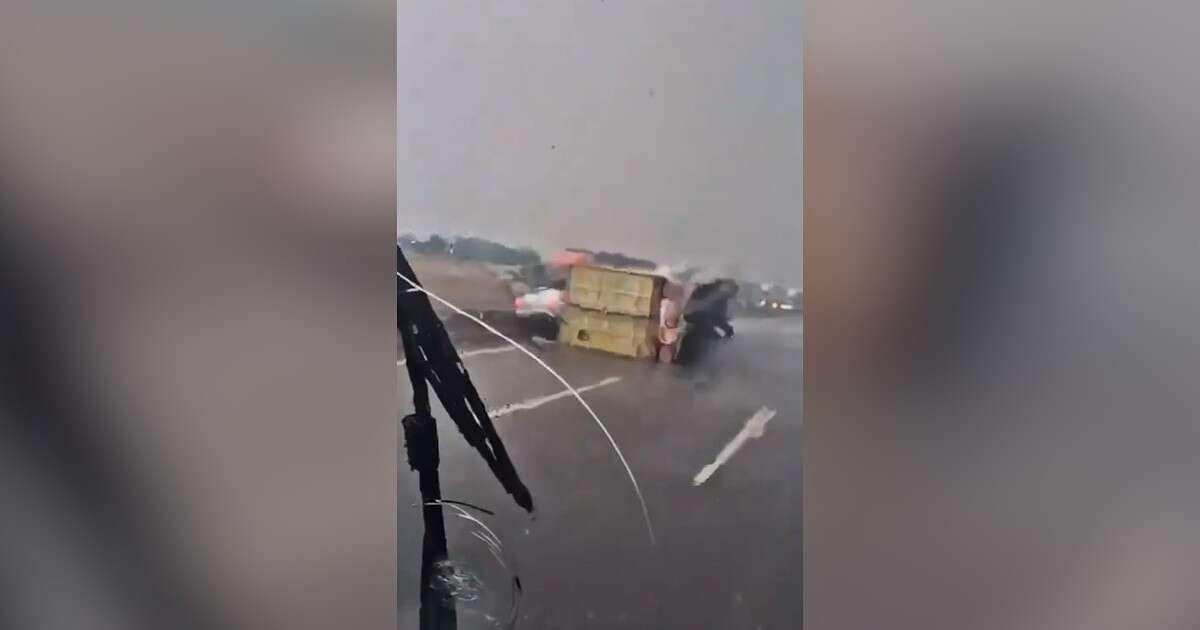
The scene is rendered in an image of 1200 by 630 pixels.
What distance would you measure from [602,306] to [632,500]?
18 centimetres

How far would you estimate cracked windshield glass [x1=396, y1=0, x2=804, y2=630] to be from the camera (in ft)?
2.00

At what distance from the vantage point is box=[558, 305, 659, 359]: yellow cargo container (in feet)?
2.03

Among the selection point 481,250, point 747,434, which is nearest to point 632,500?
point 747,434

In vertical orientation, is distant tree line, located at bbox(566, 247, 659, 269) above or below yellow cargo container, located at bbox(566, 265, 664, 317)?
above

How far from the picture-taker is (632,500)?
63 cm

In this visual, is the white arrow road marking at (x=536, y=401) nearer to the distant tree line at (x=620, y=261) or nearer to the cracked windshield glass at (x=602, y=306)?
the cracked windshield glass at (x=602, y=306)

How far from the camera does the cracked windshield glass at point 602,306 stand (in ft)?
2.00

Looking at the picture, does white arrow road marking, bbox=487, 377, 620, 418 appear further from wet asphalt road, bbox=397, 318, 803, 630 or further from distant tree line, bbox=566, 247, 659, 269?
distant tree line, bbox=566, 247, 659, 269

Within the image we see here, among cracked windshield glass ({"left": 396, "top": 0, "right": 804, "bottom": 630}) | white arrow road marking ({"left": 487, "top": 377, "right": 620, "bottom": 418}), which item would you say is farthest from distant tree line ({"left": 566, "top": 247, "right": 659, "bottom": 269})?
white arrow road marking ({"left": 487, "top": 377, "right": 620, "bottom": 418})

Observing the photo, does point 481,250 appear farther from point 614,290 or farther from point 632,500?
point 632,500

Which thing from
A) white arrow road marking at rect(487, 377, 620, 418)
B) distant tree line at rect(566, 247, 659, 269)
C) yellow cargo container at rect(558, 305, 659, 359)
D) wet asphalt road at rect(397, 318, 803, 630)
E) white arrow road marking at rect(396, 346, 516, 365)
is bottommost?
wet asphalt road at rect(397, 318, 803, 630)

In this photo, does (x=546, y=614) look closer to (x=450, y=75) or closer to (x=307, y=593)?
(x=307, y=593)

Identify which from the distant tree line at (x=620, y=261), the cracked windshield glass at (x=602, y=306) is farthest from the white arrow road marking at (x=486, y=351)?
the distant tree line at (x=620, y=261)

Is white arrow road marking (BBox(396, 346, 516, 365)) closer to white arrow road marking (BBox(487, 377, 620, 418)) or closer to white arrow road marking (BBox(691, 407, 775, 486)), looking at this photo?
white arrow road marking (BBox(487, 377, 620, 418))
